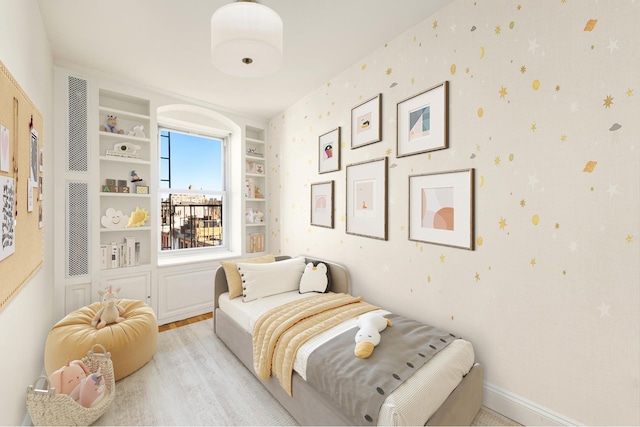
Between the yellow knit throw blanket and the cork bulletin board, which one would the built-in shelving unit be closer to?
the yellow knit throw blanket

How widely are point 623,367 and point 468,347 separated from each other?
2.09ft

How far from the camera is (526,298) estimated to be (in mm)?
1540

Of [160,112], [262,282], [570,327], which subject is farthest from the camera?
[160,112]

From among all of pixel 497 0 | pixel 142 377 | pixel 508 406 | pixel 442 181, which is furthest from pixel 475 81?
pixel 142 377

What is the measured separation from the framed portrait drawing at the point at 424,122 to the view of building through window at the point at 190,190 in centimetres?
274

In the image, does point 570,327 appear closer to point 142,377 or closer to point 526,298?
point 526,298

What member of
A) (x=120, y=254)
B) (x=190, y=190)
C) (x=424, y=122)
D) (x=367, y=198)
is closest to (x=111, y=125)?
(x=190, y=190)

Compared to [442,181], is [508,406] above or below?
below

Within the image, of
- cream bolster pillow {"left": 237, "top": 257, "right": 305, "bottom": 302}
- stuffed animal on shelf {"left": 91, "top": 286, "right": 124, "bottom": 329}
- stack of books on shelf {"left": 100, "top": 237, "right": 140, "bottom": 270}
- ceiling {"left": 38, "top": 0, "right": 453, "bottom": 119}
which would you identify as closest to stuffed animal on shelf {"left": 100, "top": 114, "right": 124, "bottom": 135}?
ceiling {"left": 38, "top": 0, "right": 453, "bottom": 119}

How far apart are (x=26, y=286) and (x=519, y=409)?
2.94 meters

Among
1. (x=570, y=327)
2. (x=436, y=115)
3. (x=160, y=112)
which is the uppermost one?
(x=160, y=112)

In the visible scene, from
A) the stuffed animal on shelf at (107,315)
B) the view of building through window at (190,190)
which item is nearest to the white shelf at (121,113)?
the view of building through window at (190,190)

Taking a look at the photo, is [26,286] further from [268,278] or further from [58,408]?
[268,278]

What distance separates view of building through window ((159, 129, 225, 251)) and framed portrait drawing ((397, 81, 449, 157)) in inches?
108
